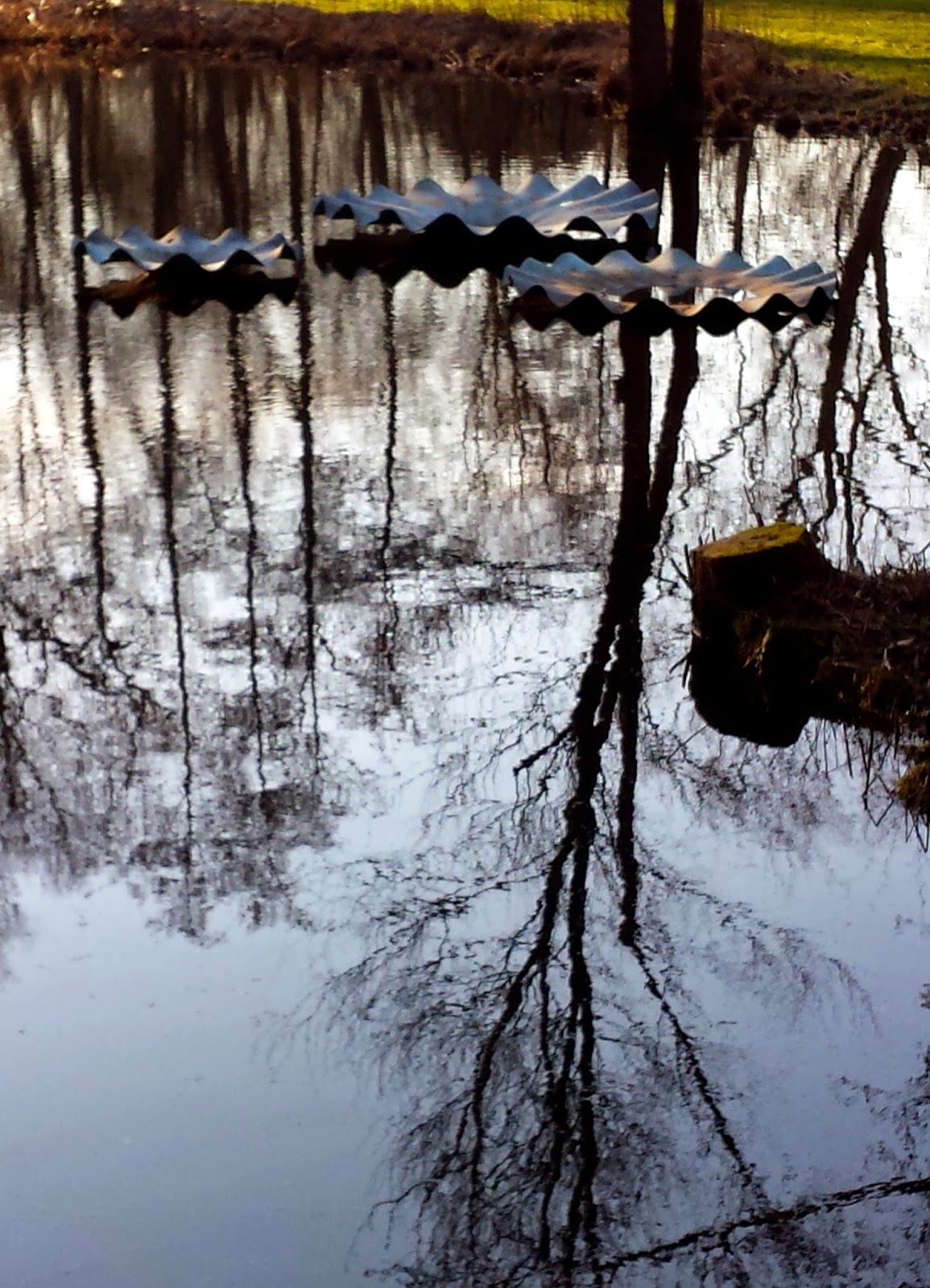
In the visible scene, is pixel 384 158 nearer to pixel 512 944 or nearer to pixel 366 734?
pixel 366 734

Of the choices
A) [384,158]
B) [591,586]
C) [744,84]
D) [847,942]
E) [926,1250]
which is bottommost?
[926,1250]

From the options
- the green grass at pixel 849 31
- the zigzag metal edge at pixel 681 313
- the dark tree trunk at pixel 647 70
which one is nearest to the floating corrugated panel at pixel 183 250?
the zigzag metal edge at pixel 681 313

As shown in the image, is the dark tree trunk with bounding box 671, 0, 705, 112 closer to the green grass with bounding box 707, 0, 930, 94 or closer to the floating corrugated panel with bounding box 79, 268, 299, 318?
the green grass with bounding box 707, 0, 930, 94

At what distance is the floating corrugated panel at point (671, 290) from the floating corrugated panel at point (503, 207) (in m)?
1.22

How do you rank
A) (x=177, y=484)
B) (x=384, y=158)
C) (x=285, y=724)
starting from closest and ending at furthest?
(x=285, y=724) → (x=177, y=484) → (x=384, y=158)

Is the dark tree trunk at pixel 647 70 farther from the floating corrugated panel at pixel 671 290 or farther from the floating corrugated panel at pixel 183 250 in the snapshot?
the floating corrugated panel at pixel 183 250

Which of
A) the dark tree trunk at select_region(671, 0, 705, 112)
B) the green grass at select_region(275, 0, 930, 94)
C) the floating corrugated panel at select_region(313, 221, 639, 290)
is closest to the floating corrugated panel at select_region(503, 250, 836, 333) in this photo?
the floating corrugated panel at select_region(313, 221, 639, 290)

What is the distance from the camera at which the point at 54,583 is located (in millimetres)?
8492

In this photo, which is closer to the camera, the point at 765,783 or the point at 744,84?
the point at 765,783

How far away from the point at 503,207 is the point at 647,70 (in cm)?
813

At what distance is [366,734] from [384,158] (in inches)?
601

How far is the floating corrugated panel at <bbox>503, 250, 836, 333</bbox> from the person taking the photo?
44.8ft

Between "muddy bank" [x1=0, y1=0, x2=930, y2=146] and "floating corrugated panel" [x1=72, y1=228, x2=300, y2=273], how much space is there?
987cm

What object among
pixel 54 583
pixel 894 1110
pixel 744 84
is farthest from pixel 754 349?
pixel 744 84
